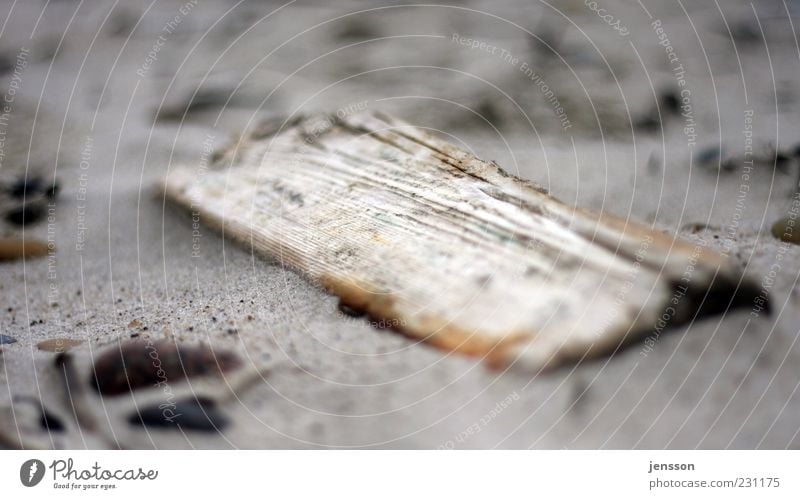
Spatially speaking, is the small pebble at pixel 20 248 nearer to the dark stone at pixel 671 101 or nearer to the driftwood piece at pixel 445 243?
the driftwood piece at pixel 445 243

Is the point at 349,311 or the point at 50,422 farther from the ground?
the point at 349,311

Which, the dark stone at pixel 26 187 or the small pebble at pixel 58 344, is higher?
the dark stone at pixel 26 187

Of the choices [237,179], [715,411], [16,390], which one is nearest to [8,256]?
[16,390]

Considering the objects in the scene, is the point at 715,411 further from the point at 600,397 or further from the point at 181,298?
the point at 181,298

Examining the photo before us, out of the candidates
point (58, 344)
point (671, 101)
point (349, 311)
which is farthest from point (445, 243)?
point (58, 344)
